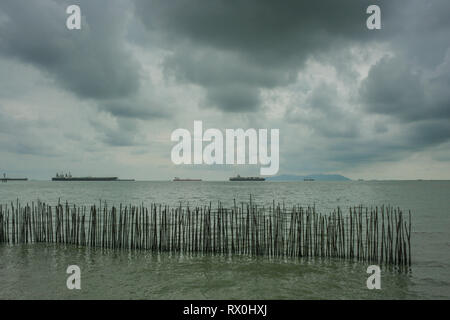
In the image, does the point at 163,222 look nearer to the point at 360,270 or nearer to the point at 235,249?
the point at 235,249

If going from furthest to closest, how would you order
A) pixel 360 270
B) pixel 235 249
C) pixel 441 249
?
pixel 441 249 → pixel 235 249 → pixel 360 270

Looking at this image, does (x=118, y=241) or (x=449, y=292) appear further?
(x=118, y=241)

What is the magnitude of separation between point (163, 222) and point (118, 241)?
1518mm

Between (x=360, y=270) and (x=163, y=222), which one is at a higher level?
(x=163, y=222)

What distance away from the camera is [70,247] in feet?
29.6

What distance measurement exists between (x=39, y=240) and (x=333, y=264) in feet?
30.7
